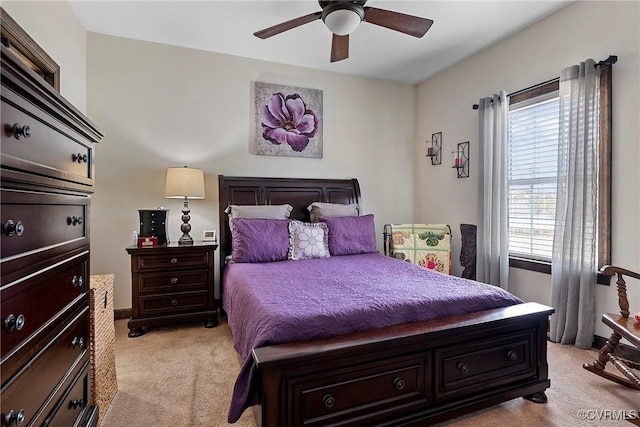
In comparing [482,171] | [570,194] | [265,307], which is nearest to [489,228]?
[482,171]

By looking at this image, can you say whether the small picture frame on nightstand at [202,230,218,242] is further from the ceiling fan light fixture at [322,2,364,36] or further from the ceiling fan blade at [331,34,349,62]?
the ceiling fan light fixture at [322,2,364,36]

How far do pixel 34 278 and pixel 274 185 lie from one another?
276 cm

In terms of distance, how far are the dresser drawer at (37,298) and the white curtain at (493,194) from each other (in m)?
3.35

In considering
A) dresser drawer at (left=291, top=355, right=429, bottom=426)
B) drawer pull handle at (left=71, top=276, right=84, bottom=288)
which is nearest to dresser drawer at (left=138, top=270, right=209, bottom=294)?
drawer pull handle at (left=71, top=276, right=84, bottom=288)

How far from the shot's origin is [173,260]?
302 centimetres

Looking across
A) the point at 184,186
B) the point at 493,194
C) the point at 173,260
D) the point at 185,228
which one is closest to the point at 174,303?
the point at 173,260

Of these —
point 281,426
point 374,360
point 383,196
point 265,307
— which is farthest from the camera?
point 383,196

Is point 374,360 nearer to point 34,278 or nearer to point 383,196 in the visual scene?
point 34,278

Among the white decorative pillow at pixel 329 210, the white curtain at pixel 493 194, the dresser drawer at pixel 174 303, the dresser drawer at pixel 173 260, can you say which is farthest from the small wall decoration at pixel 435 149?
the dresser drawer at pixel 174 303

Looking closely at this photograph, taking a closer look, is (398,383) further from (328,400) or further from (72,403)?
(72,403)

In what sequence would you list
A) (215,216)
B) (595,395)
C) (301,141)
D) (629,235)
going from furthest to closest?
(301,141) < (215,216) < (629,235) < (595,395)

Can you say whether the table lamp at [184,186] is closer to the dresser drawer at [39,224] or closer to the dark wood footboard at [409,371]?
the dresser drawer at [39,224]

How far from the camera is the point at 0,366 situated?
0.85 metres

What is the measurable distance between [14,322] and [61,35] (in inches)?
109
